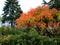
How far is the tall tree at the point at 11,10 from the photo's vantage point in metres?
41.1

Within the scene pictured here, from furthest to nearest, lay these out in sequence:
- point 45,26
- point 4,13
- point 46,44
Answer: point 4,13, point 45,26, point 46,44

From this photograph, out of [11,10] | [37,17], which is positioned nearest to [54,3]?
[37,17]

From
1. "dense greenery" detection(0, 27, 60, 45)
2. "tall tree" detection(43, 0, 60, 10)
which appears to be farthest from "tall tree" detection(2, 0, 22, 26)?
"dense greenery" detection(0, 27, 60, 45)

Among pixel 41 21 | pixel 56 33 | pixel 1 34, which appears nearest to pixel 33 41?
pixel 1 34

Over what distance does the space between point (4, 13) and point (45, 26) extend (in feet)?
45.6

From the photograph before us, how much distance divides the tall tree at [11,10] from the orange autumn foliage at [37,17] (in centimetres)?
979

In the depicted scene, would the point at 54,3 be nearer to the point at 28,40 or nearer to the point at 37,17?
the point at 37,17

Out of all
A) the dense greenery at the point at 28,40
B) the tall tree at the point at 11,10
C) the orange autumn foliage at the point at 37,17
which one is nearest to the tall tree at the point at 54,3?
the orange autumn foliage at the point at 37,17

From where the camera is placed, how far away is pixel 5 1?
139 ft

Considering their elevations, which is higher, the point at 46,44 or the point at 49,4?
the point at 49,4

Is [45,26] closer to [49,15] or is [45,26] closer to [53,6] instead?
[49,15]

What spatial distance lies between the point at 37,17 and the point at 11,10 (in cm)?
1246

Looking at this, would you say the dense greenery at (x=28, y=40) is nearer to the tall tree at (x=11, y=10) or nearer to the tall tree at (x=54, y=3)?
the tall tree at (x=54, y=3)

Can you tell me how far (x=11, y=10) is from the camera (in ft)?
137
